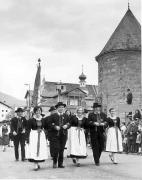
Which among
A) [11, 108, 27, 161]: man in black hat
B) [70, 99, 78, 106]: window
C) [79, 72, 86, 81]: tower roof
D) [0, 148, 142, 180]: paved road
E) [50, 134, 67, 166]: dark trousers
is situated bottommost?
[0, 148, 142, 180]: paved road

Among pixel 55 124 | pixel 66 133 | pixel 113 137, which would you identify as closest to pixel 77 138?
pixel 66 133

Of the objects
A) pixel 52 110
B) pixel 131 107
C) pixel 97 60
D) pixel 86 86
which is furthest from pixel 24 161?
pixel 86 86

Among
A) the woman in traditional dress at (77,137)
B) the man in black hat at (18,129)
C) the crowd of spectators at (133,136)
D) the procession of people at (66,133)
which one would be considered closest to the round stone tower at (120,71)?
the crowd of spectators at (133,136)

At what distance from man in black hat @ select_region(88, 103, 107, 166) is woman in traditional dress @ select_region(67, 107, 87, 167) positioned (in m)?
0.27

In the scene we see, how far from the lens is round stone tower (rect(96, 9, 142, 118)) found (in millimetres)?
39750

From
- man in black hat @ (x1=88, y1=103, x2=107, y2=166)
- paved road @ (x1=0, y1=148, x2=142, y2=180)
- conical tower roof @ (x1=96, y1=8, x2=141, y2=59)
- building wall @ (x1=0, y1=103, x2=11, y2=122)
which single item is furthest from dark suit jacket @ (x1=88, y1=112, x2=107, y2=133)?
building wall @ (x1=0, y1=103, x2=11, y2=122)

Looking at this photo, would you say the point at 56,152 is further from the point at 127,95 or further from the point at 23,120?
the point at 127,95

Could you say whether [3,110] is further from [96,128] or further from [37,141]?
[37,141]

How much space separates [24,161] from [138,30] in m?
31.9

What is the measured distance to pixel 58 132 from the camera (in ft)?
37.9

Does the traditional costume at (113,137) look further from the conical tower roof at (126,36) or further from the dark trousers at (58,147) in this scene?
the conical tower roof at (126,36)

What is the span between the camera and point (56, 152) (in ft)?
37.3

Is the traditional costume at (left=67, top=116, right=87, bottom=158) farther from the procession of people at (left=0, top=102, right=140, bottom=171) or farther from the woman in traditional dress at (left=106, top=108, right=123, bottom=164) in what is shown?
the woman in traditional dress at (left=106, top=108, right=123, bottom=164)

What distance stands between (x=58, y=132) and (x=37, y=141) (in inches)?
25.8
